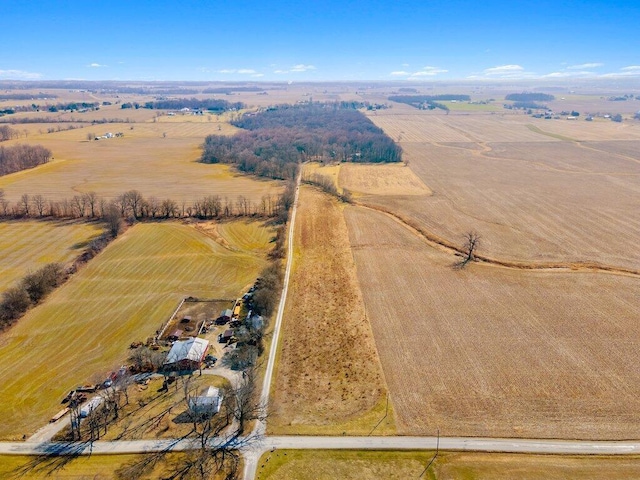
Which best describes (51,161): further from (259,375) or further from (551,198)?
(551,198)

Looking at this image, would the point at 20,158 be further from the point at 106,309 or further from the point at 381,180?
the point at 381,180

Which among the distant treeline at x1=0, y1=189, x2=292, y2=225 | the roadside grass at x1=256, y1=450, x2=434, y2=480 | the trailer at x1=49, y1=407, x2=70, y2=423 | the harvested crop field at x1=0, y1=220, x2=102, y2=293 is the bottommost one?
the roadside grass at x1=256, y1=450, x2=434, y2=480

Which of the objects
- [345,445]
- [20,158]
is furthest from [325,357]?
[20,158]

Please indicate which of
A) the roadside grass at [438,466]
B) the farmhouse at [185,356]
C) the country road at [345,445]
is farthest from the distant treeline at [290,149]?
the roadside grass at [438,466]

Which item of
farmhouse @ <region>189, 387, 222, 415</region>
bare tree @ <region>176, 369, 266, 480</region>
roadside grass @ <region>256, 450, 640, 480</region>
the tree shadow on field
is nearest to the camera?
roadside grass @ <region>256, 450, 640, 480</region>

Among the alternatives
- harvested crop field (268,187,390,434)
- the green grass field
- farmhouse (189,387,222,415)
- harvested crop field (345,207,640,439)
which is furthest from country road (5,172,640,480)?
the green grass field

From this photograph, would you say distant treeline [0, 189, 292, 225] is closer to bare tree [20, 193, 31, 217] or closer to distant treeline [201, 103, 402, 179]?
bare tree [20, 193, 31, 217]
